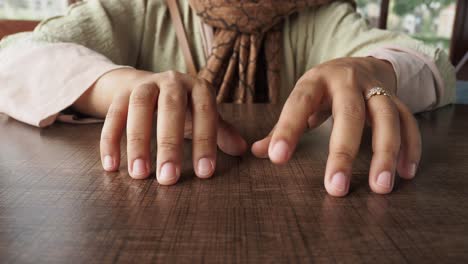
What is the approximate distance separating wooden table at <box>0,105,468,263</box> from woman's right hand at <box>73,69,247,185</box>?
11mm

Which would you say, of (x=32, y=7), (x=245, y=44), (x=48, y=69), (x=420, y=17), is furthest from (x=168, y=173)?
(x=420, y=17)

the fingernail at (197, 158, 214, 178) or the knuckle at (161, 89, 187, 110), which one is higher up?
the knuckle at (161, 89, 187, 110)

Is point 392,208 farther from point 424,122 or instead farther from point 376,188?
point 424,122

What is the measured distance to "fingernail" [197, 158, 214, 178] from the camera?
28cm

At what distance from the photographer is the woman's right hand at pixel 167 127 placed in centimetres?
28

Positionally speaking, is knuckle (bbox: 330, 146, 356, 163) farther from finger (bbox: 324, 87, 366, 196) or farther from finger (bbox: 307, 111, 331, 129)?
finger (bbox: 307, 111, 331, 129)

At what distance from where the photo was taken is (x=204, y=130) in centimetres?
31

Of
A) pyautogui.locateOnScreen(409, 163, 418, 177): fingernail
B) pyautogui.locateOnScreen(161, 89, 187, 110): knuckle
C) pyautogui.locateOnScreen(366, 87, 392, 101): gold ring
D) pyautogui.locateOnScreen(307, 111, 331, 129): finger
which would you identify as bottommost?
pyautogui.locateOnScreen(307, 111, 331, 129): finger

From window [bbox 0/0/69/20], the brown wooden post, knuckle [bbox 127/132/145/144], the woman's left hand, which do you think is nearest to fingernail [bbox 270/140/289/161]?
the woman's left hand

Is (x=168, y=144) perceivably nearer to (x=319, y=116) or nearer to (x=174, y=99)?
(x=174, y=99)

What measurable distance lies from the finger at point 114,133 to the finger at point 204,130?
0.06 meters

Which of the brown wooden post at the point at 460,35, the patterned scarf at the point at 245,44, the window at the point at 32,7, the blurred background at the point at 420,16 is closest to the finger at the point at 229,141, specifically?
the patterned scarf at the point at 245,44

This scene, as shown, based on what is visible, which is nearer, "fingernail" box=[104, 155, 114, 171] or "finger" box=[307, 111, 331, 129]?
"fingernail" box=[104, 155, 114, 171]

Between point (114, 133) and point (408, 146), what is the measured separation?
25cm
